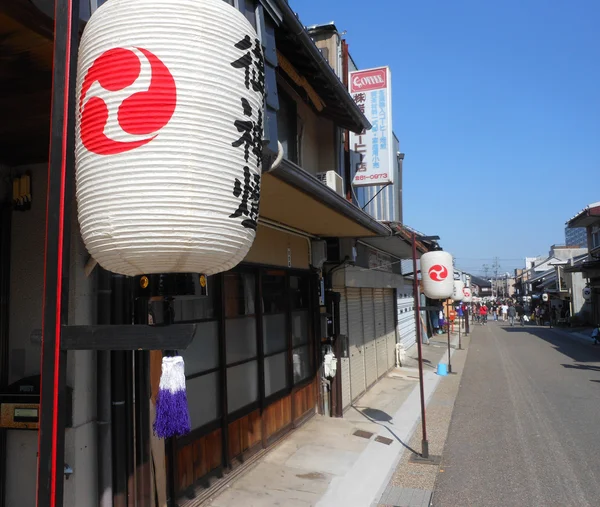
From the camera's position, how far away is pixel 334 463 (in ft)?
22.7

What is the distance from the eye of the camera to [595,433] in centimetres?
851

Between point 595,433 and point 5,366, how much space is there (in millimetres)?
9113

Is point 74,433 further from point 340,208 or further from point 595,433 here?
point 595,433

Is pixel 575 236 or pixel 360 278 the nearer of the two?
pixel 360 278

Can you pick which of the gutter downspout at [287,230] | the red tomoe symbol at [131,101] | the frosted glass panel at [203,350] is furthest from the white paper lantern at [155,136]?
the gutter downspout at [287,230]

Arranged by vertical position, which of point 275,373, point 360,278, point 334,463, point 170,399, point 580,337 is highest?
point 360,278

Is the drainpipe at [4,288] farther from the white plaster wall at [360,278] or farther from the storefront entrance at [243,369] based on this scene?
the white plaster wall at [360,278]

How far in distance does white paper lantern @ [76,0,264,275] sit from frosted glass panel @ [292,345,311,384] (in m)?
6.69

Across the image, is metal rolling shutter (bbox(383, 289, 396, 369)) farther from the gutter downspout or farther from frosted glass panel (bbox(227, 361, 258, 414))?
frosted glass panel (bbox(227, 361, 258, 414))

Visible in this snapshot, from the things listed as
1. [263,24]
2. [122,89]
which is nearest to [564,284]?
[263,24]

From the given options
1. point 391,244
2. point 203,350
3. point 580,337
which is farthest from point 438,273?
point 580,337

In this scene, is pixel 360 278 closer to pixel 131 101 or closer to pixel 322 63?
pixel 322 63

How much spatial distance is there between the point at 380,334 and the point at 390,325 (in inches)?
83.1

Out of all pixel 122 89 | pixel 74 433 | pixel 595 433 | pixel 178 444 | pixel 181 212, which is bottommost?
pixel 595 433
